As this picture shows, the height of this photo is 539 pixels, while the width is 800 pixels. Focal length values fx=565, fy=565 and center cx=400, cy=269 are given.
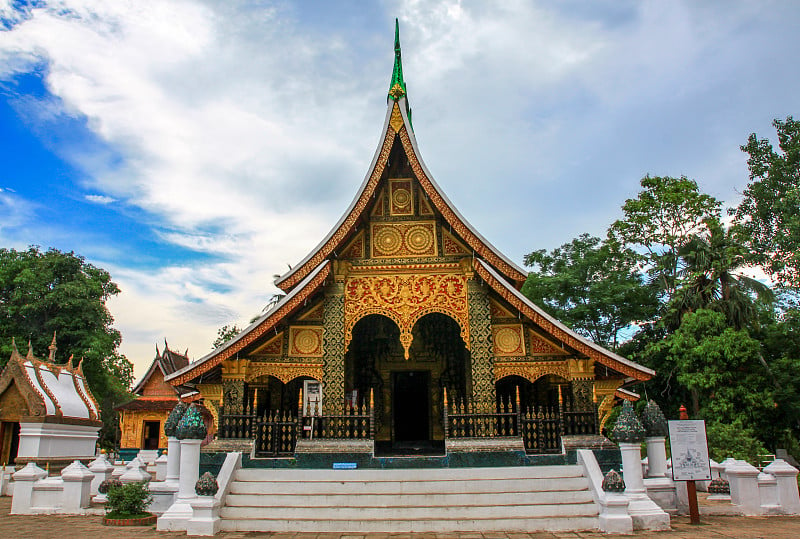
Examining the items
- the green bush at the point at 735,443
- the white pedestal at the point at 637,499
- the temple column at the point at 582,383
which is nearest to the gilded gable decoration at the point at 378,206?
the temple column at the point at 582,383

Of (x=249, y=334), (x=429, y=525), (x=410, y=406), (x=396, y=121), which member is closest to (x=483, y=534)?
(x=429, y=525)

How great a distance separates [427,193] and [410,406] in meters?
5.20

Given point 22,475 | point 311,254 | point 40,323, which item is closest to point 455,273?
point 311,254

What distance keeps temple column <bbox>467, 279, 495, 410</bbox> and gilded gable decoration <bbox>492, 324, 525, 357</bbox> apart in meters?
0.20

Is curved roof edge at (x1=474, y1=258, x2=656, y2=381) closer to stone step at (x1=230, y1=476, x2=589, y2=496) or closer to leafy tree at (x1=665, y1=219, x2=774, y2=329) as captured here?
stone step at (x1=230, y1=476, x2=589, y2=496)

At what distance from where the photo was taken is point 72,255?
2972 cm

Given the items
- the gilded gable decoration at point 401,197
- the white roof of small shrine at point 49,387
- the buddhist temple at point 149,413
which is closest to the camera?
the gilded gable decoration at point 401,197

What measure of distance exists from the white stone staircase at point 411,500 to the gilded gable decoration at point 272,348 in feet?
7.26

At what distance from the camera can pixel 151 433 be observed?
24875 mm

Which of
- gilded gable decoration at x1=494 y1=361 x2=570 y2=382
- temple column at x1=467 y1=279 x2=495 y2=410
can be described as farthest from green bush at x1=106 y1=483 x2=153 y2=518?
gilded gable decoration at x1=494 y1=361 x2=570 y2=382

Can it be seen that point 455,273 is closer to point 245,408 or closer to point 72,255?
point 245,408

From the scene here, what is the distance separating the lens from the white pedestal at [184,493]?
7.49 m

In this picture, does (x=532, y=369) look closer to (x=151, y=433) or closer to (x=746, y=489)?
(x=746, y=489)

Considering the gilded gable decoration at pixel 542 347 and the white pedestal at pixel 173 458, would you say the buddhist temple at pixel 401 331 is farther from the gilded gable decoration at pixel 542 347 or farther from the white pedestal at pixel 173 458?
the white pedestal at pixel 173 458
